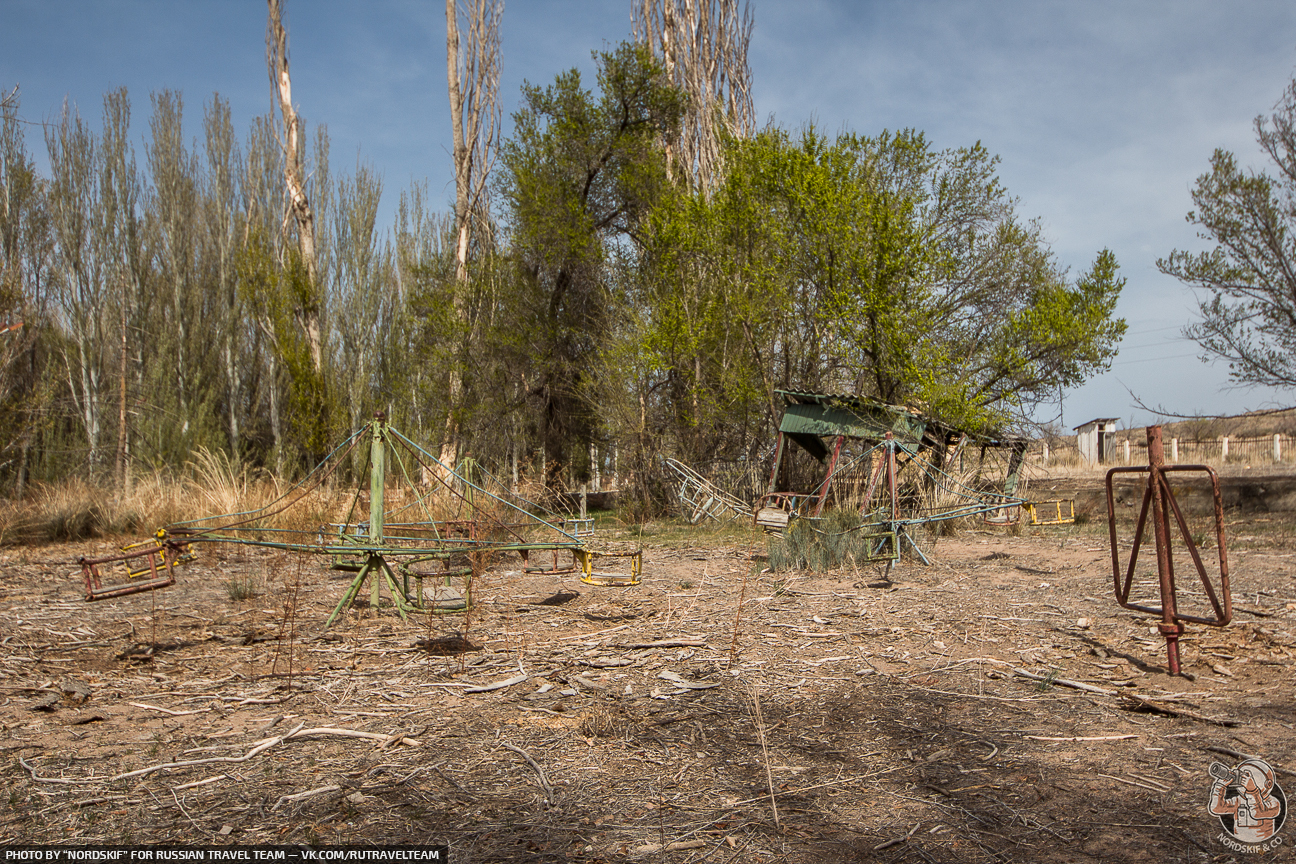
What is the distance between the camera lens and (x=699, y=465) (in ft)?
58.1

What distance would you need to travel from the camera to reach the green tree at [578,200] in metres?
19.8

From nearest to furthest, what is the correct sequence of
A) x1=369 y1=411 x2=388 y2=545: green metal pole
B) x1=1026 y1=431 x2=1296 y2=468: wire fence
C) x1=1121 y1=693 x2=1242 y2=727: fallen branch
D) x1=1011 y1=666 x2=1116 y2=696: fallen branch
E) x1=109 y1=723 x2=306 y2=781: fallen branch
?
x1=109 y1=723 x2=306 y2=781: fallen branch < x1=1121 y1=693 x2=1242 y2=727: fallen branch < x1=1011 y1=666 x2=1116 y2=696: fallen branch < x1=369 y1=411 x2=388 y2=545: green metal pole < x1=1026 y1=431 x2=1296 y2=468: wire fence

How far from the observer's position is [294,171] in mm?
18625

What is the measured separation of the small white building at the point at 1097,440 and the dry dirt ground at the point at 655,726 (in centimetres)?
3676

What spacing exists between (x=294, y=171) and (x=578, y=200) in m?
6.73

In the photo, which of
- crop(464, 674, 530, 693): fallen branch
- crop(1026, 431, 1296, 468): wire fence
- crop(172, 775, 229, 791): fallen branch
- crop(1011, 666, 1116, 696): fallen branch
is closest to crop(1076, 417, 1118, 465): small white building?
crop(1026, 431, 1296, 468): wire fence

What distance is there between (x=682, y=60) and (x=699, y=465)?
10987mm

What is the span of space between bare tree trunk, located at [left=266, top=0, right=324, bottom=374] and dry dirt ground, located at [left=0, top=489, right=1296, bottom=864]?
39.0ft

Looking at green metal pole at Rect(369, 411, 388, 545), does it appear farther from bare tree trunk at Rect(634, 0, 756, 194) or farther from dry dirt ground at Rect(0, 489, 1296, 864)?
bare tree trunk at Rect(634, 0, 756, 194)

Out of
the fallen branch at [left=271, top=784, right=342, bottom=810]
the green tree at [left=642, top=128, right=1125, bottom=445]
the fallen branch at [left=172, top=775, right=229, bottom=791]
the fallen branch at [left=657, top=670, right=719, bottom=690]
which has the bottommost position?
the fallen branch at [left=657, top=670, right=719, bottom=690]

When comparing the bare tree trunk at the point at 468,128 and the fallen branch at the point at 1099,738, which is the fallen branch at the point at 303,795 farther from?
the bare tree trunk at the point at 468,128

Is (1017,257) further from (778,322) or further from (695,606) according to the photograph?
(695,606)

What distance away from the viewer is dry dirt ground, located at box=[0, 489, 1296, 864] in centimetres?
290

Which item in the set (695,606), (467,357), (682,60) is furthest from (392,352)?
(695,606)
